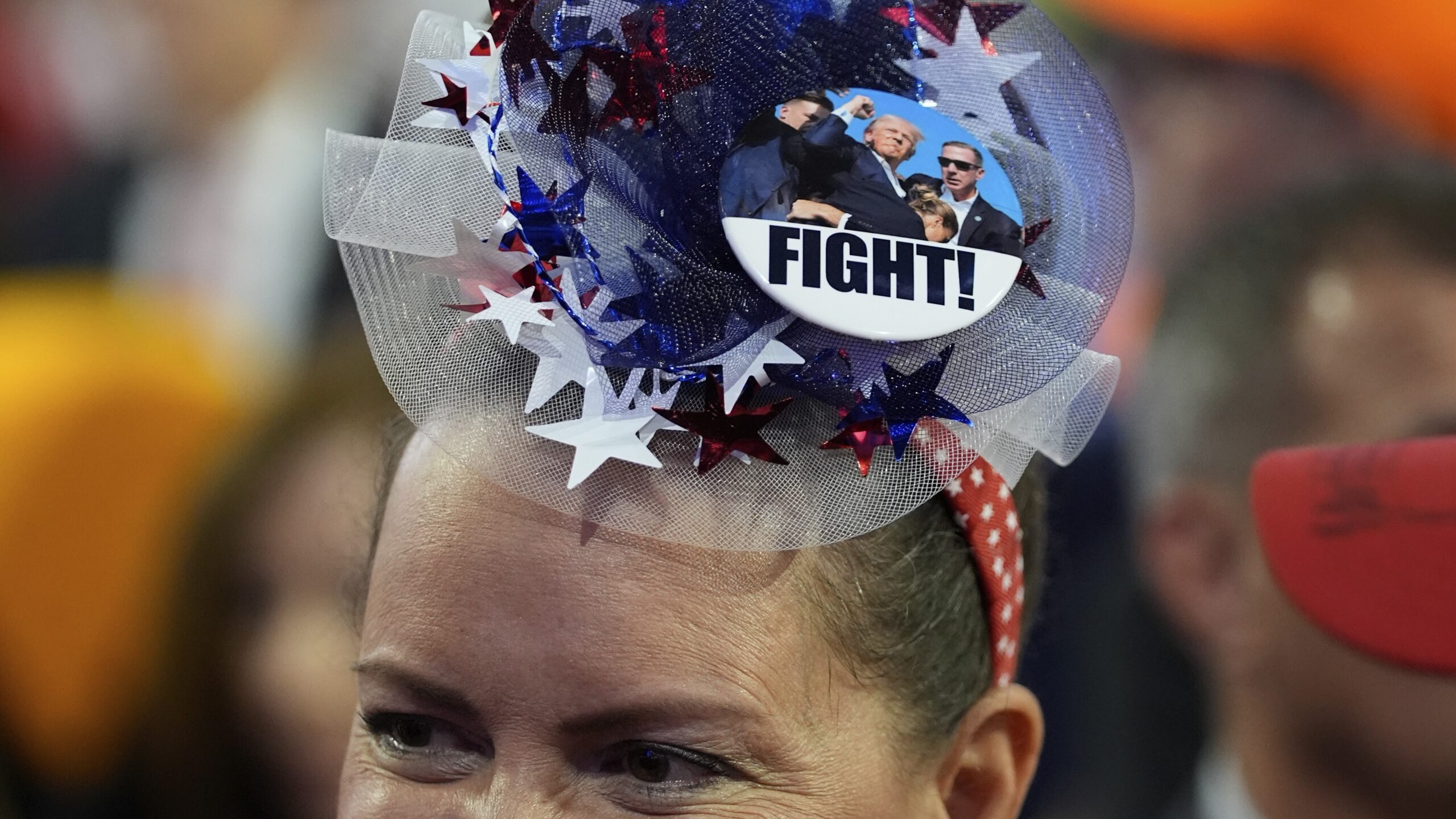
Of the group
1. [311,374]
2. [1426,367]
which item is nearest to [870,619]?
[1426,367]

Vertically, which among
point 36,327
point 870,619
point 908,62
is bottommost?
point 36,327

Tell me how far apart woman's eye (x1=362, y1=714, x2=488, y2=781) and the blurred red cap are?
86 centimetres

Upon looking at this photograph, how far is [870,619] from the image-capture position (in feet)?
5.28

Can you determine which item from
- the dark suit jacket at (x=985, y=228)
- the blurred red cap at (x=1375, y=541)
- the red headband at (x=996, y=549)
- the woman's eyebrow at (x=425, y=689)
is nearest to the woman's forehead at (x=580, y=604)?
the woman's eyebrow at (x=425, y=689)

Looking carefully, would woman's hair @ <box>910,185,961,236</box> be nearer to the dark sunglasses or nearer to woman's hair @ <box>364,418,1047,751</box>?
the dark sunglasses

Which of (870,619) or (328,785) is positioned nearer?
(870,619)

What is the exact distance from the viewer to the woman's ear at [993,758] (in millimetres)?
1735

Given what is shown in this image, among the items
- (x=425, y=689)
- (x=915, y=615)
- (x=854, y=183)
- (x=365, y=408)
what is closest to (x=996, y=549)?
(x=915, y=615)

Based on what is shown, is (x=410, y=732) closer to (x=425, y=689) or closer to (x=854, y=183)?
(x=425, y=689)

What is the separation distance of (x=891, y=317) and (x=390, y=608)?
1.78 feet

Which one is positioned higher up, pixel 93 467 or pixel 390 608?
pixel 390 608

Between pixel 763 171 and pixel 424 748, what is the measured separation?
0.62 meters

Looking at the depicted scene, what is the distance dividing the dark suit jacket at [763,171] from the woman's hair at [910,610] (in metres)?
0.33

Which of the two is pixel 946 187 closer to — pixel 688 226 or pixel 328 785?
pixel 688 226
